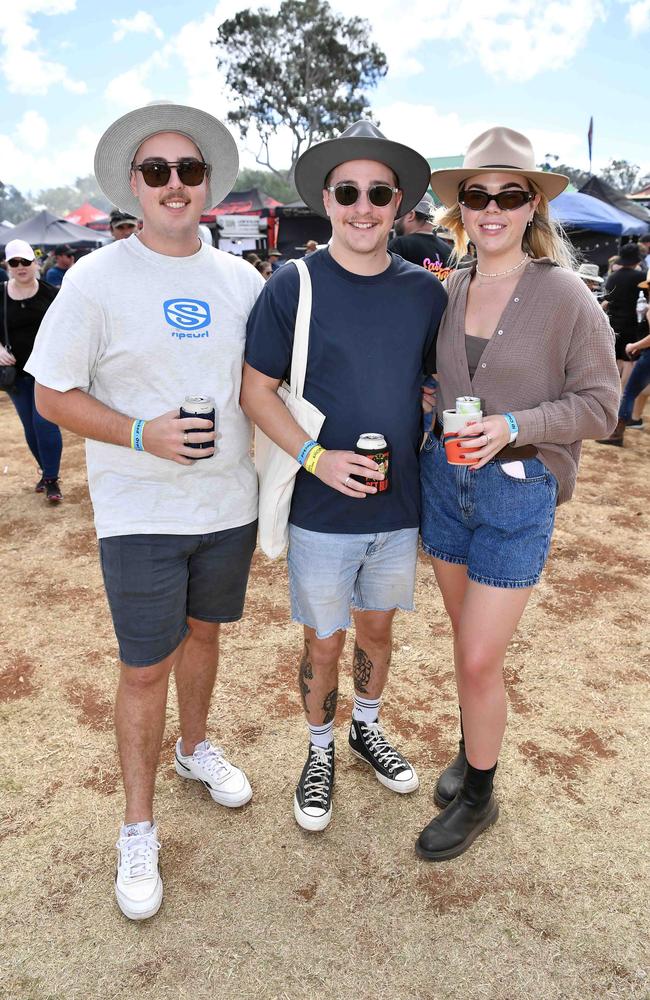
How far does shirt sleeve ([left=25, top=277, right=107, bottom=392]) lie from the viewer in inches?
75.1

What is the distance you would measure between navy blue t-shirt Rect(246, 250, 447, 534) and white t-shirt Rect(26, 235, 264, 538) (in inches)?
5.6

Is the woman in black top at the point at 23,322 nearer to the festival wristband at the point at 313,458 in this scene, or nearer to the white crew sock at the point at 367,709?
the white crew sock at the point at 367,709

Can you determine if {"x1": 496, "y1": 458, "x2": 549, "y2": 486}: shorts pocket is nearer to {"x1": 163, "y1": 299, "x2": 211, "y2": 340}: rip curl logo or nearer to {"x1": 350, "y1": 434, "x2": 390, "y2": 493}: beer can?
{"x1": 350, "y1": 434, "x2": 390, "y2": 493}: beer can

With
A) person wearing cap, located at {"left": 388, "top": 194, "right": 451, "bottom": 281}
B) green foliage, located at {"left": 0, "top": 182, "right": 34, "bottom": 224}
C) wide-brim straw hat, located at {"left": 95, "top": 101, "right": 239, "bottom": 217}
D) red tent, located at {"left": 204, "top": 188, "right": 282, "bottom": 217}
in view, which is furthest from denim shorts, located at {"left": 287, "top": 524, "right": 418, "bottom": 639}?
green foliage, located at {"left": 0, "top": 182, "right": 34, "bottom": 224}

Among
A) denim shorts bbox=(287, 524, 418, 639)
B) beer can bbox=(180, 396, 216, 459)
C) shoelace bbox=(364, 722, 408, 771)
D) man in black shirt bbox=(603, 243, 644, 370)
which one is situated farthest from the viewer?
man in black shirt bbox=(603, 243, 644, 370)

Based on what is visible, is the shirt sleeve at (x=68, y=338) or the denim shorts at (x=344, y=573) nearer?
the shirt sleeve at (x=68, y=338)

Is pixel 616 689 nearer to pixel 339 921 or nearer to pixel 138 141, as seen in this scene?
pixel 339 921

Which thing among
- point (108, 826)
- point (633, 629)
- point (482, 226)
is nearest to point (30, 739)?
point (108, 826)

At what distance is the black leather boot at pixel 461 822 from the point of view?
91.6 inches

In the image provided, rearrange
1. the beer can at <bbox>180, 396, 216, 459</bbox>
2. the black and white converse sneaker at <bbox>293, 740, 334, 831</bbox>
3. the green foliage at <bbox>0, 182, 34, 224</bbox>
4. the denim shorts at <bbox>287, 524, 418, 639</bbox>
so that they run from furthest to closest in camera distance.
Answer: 1. the green foliage at <bbox>0, 182, 34, 224</bbox>
2. the black and white converse sneaker at <bbox>293, 740, 334, 831</bbox>
3. the denim shorts at <bbox>287, 524, 418, 639</bbox>
4. the beer can at <bbox>180, 396, 216, 459</bbox>

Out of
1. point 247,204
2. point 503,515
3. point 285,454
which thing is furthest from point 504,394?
point 247,204

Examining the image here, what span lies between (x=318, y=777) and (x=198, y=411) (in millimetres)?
1515

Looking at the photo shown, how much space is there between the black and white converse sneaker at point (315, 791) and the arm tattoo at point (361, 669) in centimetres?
25

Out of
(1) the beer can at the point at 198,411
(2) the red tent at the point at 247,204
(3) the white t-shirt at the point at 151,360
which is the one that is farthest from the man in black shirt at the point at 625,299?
(2) the red tent at the point at 247,204
